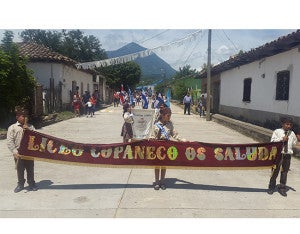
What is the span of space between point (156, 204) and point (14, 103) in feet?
33.0

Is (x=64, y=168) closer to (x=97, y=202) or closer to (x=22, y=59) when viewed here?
(x=97, y=202)

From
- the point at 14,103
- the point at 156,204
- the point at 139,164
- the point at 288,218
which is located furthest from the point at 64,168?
the point at 14,103

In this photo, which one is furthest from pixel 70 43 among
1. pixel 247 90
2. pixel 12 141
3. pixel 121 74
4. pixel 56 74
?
pixel 12 141

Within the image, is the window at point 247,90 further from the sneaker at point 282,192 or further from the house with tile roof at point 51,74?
the sneaker at point 282,192

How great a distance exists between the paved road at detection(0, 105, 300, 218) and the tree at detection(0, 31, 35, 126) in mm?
5796

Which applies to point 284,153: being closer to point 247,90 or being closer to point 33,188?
point 33,188

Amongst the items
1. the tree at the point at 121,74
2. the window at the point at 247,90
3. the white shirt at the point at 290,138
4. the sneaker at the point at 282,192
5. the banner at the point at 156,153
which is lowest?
the sneaker at the point at 282,192

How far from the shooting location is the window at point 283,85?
1268 centimetres

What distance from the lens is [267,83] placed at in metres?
14.6

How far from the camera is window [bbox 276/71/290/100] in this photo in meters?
12.7

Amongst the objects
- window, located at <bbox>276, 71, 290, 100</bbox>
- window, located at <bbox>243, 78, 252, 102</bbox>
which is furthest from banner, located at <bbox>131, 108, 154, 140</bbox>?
window, located at <bbox>243, 78, 252, 102</bbox>

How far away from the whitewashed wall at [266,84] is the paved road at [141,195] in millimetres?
4915

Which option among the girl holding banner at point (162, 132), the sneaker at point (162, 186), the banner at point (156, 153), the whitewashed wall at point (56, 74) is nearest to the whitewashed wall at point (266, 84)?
the banner at point (156, 153)

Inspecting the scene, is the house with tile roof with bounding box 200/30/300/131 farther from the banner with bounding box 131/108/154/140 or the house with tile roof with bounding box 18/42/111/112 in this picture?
the house with tile roof with bounding box 18/42/111/112
